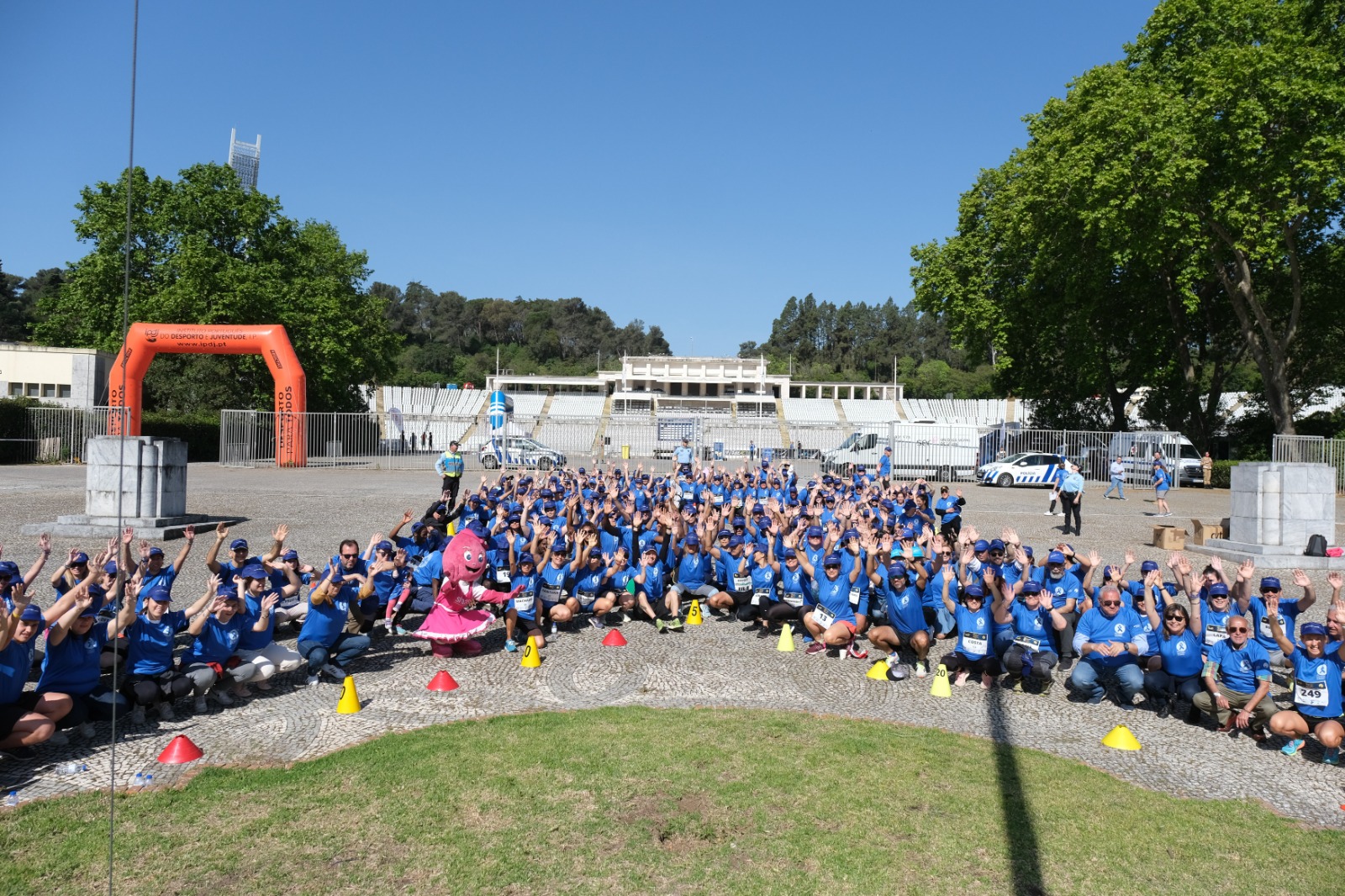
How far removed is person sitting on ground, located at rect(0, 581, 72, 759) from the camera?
19.4 feet

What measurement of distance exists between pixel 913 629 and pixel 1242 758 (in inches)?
118

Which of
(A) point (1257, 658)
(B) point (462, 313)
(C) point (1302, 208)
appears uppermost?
(B) point (462, 313)

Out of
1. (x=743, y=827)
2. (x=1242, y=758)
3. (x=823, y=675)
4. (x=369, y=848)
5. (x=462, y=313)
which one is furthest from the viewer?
(x=462, y=313)

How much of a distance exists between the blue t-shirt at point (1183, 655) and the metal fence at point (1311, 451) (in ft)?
89.9

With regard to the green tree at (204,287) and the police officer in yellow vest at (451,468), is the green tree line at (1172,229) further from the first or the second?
the green tree at (204,287)

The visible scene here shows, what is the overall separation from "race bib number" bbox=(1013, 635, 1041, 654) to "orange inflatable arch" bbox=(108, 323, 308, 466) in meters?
30.9

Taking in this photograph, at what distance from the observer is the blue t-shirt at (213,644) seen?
734 cm

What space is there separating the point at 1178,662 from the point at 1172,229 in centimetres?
2647

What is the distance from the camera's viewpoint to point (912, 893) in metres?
4.64

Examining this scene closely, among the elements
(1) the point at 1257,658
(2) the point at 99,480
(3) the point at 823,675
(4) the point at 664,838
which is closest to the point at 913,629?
(3) the point at 823,675

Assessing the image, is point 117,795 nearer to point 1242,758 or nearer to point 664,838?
point 664,838

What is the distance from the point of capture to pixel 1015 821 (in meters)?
5.46

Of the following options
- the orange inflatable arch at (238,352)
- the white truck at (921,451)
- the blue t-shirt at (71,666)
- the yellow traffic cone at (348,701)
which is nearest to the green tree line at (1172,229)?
the white truck at (921,451)

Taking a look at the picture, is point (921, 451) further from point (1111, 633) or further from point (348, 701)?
point (348, 701)
